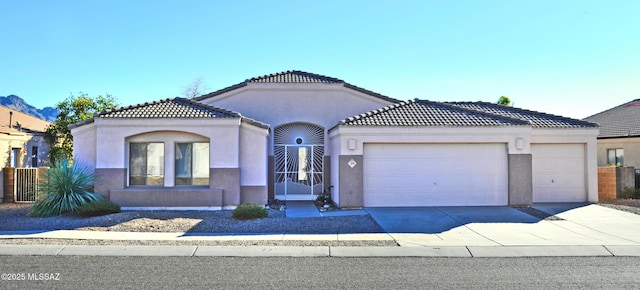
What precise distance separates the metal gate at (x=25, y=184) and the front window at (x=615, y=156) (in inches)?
1092

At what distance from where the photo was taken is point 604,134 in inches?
995

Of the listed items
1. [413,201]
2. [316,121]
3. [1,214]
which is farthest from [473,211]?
[1,214]

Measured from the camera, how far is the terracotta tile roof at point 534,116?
55.0ft

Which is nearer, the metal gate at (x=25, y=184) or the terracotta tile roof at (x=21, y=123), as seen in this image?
the metal gate at (x=25, y=184)

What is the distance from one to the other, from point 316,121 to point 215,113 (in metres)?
4.37

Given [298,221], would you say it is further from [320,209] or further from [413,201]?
[413,201]

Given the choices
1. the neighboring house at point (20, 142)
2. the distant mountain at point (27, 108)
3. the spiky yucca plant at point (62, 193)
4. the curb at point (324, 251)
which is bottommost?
the curb at point (324, 251)

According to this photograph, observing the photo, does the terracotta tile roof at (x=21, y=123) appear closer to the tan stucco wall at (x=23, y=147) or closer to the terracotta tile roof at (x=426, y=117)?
the tan stucco wall at (x=23, y=147)

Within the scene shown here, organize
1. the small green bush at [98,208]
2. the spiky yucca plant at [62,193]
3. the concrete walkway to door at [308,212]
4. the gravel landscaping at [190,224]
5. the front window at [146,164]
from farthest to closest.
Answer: the front window at [146,164], the concrete walkway to door at [308,212], the spiky yucca plant at [62,193], the small green bush at [98,208], the gravel landscaping at [190,224]

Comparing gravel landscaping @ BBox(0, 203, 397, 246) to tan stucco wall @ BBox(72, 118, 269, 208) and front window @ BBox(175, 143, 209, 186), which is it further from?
front window @ BBox(175, 143, 209, 186)

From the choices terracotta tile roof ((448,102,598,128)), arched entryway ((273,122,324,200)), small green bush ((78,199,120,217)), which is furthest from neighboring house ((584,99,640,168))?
small green bush ((78,199,120,217))

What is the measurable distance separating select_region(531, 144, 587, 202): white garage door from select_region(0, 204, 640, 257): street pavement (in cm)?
218

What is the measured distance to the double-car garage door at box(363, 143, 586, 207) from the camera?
15422 millimetres

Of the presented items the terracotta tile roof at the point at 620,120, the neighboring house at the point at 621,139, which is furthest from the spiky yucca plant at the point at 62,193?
the terracotta tile roof at the point at 620,120
